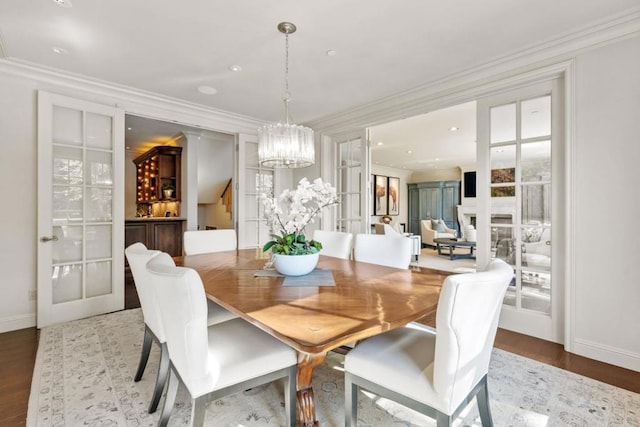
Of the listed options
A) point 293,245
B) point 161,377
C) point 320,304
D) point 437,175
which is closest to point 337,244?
point 293,245

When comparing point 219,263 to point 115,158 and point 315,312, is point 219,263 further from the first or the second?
point 115,158

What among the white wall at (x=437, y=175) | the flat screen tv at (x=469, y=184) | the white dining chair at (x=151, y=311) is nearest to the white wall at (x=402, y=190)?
the white wall at (x=437, y=175)

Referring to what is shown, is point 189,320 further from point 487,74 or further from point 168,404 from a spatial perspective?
point 487,74

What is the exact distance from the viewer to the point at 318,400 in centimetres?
175

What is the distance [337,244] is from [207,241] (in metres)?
1.31

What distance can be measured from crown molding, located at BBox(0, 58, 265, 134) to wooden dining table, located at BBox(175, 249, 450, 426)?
2.47m

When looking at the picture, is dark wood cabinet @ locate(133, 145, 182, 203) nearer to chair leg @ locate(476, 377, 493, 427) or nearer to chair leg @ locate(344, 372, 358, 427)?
chair leg @ locate(344, 372, 358, 427)

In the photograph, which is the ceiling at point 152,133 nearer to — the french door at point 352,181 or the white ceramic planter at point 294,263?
the french door at point 352,181

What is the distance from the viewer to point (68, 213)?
3.11m

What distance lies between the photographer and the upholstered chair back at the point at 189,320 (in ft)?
3.85

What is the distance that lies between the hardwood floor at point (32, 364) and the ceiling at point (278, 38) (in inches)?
95.9

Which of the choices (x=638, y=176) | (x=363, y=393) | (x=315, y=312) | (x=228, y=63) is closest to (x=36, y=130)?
(x=228, y=63)

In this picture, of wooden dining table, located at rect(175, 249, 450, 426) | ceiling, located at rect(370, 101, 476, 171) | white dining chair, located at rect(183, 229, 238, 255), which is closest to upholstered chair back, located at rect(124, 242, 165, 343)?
wooden dining table, located at rect(175, 249, 450, 426)

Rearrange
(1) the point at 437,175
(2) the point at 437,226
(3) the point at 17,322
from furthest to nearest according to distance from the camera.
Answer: (1) the point at 437,175 < (2) the point at 437,226 < (3) the point at 17,322
